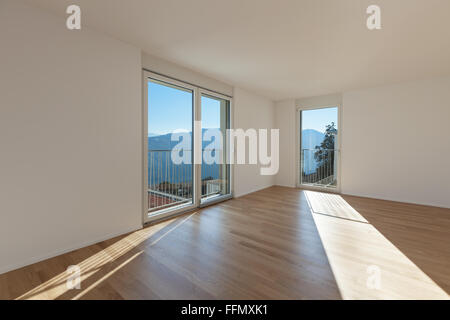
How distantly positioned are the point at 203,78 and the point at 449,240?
426 centimetres

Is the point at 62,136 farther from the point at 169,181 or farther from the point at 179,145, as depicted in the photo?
the point at 169,181

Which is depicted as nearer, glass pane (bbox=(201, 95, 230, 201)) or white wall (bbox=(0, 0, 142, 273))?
white wall (bbox=(0, 0, 142, 273))

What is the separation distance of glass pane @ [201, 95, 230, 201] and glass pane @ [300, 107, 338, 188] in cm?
256

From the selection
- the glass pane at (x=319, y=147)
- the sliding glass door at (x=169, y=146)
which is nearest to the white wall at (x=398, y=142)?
the glass pane at (x=319, y=147)

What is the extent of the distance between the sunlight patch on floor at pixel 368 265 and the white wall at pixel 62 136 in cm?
254

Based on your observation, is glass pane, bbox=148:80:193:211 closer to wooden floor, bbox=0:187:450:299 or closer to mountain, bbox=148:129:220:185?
mountain, bbox=148:129:220:185

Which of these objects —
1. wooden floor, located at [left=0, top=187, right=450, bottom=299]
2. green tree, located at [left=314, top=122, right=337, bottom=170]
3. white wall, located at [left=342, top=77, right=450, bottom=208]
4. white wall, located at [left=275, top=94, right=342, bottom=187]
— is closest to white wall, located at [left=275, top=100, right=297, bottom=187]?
white wall, located at [left=275, top=94, right=342, bottom=187]

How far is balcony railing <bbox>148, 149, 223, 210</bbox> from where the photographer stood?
3.53m

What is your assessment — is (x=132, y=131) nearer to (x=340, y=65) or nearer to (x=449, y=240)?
(x=340, y=65)

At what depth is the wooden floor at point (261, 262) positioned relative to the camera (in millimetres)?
1633

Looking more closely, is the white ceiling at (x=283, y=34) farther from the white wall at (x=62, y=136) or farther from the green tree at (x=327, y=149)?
the green tree at (x=327, y=149)

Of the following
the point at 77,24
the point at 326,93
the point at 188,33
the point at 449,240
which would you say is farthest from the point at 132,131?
the point at 326,93

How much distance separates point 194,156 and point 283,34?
2.28 metres
